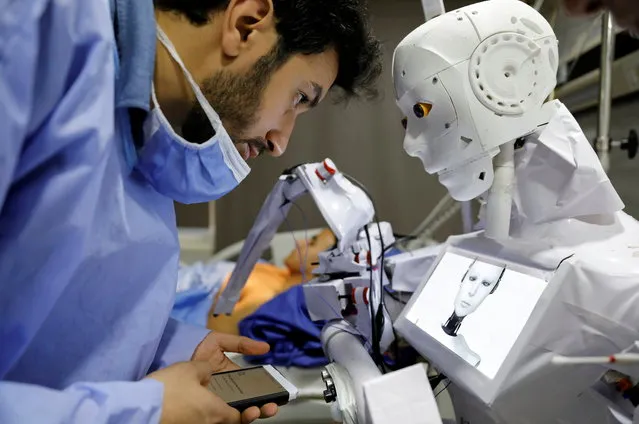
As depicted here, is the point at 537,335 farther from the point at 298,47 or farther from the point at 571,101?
the point at 571,101

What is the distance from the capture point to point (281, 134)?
84 centimetres

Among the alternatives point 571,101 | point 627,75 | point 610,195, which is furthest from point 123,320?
point 571,101

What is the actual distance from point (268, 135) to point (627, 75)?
1.33m

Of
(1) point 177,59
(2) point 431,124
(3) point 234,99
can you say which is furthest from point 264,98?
(2) point 431,124

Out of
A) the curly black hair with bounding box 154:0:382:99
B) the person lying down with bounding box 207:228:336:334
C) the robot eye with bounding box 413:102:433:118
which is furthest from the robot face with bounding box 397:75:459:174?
the person lying down with bounding box 207:228:336:334

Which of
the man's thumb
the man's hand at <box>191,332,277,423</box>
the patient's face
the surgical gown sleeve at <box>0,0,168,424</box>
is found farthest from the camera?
the patient's face

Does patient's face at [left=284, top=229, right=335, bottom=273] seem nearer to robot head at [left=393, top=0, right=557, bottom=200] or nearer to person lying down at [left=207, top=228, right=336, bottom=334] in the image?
person lying down at [left=207, top=228, right=336, bottom=334]

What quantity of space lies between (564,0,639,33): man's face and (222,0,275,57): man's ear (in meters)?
0.44

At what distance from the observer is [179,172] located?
0.67 m

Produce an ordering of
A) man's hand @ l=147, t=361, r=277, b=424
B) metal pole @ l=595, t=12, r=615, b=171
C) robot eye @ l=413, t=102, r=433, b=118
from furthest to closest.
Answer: metal pole @ l=595, t=12, r=615, b=171
robot eye @ l=413, t=102, r=433, b=118
man's hand @ l=147, t=361, r=277, b=424

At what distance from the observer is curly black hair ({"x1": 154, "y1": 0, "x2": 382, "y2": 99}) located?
0.68 meters

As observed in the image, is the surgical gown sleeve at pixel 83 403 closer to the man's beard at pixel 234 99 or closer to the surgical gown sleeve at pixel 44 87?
the surgical gown sleeve at pixel 44 87

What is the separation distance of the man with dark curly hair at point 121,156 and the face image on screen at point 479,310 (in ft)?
0.97

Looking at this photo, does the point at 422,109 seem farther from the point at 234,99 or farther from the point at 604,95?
the point at 604,95
